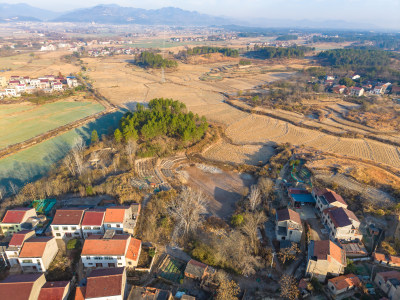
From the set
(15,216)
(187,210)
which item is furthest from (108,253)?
(15,216)

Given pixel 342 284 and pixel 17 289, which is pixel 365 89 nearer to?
pixel 342 284

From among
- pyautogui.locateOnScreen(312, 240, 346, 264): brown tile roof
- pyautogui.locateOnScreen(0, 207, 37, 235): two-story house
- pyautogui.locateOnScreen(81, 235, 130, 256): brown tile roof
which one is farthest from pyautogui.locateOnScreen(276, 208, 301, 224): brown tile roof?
pyautogui.locateOnScreen(0, 207, 37, 235): two-story house

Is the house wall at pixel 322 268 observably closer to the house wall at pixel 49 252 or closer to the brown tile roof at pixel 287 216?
the brown tile roof at pixel 287 216

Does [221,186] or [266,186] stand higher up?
[266,186]

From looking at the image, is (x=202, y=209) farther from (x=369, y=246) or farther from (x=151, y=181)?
(x=369, y=246)

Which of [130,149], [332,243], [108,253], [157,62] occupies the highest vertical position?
[157,62]

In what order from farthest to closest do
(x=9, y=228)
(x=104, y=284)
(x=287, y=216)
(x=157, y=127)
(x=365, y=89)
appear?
(x=365, y=89)
(x=157, y=127)
(x=287, y=216)
(x=9, y=228)
(x=104, y=284)

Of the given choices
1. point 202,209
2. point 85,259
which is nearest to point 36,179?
point 85,259
